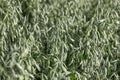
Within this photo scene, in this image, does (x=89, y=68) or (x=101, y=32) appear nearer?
(x=89, y=68)

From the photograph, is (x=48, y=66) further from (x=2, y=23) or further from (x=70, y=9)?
(x=70, y=9)

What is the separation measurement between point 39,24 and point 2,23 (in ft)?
1.45

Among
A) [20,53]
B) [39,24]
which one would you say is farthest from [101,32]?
[20,53]

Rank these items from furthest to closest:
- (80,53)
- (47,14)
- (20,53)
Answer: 1. (47,14)
2. (80,53)
3. (20,53)

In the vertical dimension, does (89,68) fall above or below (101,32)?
below

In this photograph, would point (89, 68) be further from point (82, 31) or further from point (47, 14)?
point (47, 14)

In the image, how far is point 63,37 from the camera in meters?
2.95

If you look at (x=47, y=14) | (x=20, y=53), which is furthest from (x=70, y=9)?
(x=20, y=53)

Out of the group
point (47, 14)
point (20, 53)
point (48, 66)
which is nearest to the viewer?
point (20, 53)

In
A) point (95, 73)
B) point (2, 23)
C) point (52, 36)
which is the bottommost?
point (95, 73)

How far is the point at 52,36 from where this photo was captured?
2.88 meters

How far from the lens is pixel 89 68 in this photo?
2896mm

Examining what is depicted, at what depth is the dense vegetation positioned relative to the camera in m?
2.61

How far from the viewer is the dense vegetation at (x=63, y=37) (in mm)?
2605
